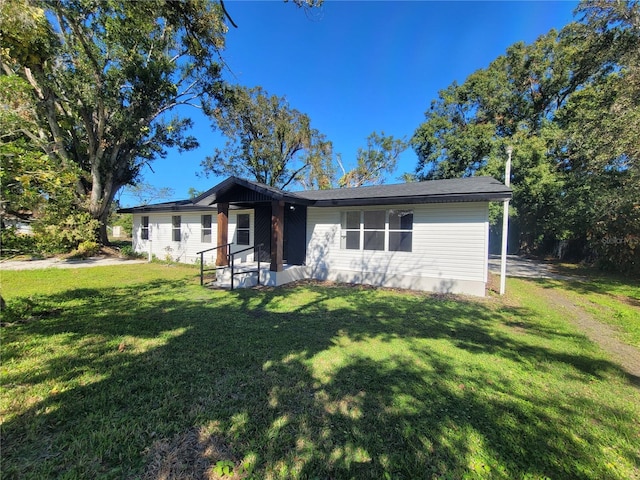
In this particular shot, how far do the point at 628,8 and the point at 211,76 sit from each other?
17.3 m

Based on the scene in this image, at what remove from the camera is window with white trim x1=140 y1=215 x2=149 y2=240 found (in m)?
15.4

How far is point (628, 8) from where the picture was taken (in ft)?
27.3

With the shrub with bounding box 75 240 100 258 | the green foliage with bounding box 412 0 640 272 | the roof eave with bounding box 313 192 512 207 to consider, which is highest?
the green foliage with bounding box 412 0 640 272

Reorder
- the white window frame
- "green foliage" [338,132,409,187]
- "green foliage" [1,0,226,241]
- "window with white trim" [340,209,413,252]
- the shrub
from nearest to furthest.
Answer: "window with white trim" [340,209,413,252], "green foliage" [1,0,226,241], the white window frame, the shrub, "green foliage" [338,132,409,187]

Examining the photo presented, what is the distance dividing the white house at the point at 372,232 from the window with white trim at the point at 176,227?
410cm

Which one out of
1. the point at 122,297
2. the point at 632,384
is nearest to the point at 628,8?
the point at 632,384

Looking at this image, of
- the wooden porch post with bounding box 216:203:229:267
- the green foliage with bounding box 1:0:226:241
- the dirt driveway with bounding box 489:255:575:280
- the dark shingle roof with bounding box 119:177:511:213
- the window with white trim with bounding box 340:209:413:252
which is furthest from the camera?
the dirt driveway with bounding box 489:255:575:280

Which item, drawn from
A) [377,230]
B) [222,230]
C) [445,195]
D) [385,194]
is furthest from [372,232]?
[222,230]

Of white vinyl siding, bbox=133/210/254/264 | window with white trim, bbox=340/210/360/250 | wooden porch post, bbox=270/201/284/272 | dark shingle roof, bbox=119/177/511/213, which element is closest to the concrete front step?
wooden porch post, bbox=270/201/284/272

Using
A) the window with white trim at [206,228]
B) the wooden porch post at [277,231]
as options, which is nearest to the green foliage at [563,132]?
the wooden porch post at [277,231]

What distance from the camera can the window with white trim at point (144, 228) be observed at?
15.4 metres

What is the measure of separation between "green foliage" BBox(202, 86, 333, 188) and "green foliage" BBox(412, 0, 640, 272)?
337 inches

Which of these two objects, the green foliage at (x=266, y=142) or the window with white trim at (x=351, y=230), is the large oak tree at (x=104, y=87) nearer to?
the green foliage at (x=266, y=142)

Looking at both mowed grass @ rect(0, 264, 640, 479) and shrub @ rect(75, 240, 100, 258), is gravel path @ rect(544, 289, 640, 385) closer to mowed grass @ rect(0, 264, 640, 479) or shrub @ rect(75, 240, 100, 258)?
mowed grass @ rect(0, 264, 640, 479)
